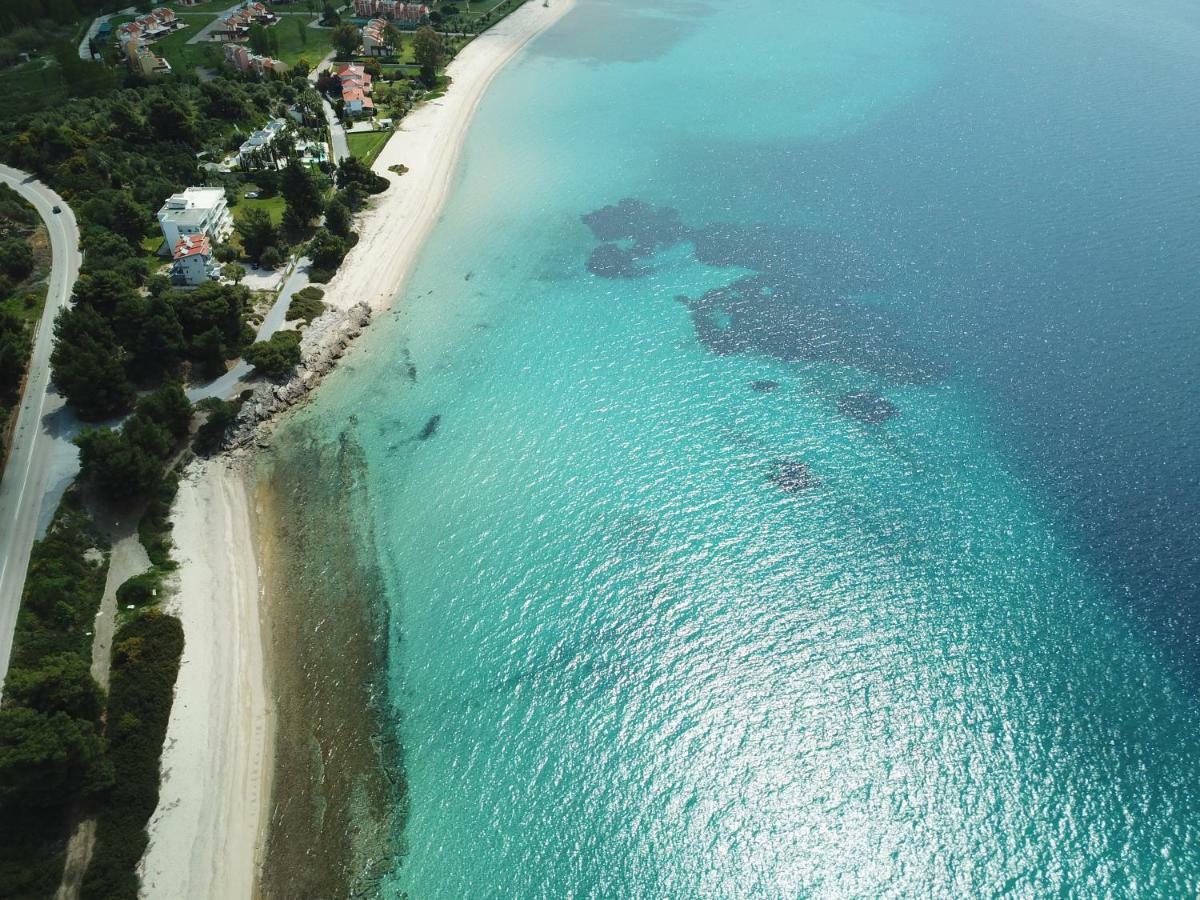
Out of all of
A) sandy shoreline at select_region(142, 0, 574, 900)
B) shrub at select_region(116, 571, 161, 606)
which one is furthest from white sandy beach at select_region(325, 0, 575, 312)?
shrub at select_region(116, 571, 161, 606)

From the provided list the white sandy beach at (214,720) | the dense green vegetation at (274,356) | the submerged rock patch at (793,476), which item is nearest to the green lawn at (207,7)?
the dense green vegetation at (274,356)

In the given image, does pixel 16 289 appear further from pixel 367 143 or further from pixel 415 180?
pixel 367 143

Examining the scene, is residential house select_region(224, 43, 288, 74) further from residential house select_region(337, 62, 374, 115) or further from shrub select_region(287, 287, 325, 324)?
shrub select_region(287, 287, 325, 324)

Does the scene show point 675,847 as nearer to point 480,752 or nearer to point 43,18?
point 480,752

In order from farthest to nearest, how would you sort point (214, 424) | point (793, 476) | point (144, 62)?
point (144, 62) → point (214, 424) → point (793, 476)

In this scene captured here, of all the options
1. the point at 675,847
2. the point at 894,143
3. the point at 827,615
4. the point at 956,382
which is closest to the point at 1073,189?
the point at 894,143

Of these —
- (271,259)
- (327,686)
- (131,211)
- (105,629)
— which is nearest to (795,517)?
(327,686)

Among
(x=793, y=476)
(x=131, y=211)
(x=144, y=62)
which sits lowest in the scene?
(x=793, y=476)
